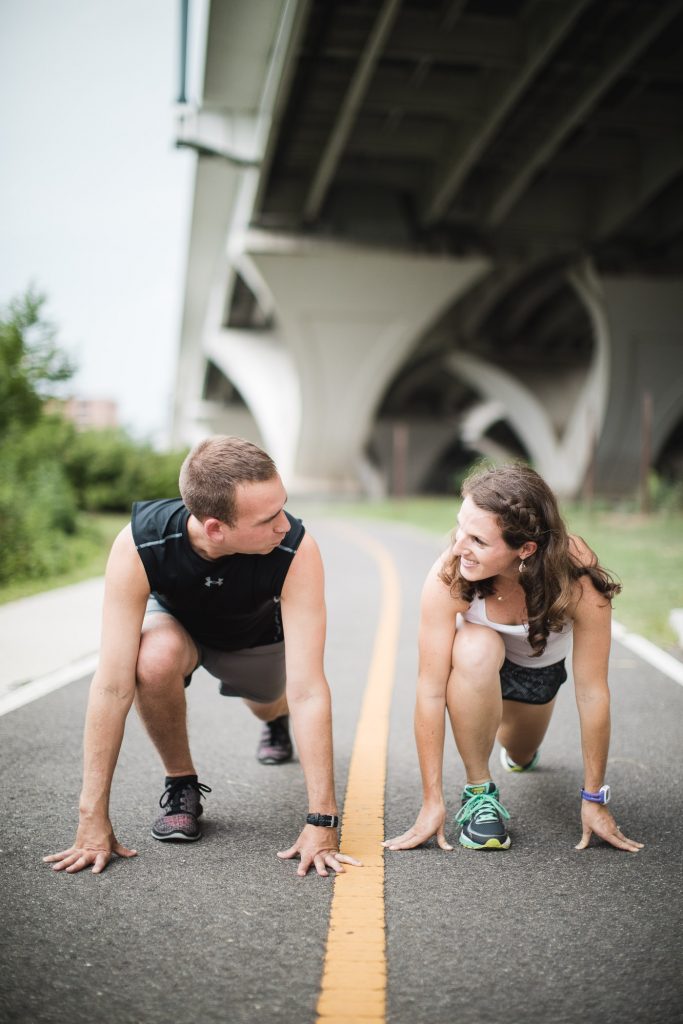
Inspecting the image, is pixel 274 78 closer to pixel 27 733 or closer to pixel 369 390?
pixel 27 733

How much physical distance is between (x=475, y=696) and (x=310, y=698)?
0.53 metres

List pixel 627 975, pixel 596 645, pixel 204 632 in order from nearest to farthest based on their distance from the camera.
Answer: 1. pixel 627 975
2. pixel 596 645
3. pixel 204 632

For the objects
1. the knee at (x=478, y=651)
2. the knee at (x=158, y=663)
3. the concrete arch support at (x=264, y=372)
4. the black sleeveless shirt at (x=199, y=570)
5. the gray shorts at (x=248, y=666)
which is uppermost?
the concrete arch support at (x=264, y=372)

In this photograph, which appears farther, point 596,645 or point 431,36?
point 431,36

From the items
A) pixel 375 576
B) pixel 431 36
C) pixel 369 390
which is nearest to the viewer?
pixel 375 576

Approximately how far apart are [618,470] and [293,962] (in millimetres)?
39033

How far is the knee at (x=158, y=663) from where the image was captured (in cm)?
298

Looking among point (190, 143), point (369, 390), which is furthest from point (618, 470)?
point (190, 143)

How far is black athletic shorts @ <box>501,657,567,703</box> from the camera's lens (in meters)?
3.33

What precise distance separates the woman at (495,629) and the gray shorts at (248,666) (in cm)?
65

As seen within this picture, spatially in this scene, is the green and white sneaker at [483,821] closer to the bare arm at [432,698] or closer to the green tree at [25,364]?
the bare arm at [432,698]

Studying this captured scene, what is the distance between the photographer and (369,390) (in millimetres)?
35375

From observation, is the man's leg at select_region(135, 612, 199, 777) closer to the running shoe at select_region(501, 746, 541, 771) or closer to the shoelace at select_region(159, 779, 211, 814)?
the shoelace at select_region(159, 779, 211, 814)

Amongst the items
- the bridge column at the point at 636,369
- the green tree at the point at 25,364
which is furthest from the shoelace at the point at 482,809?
the bridge column at the point at 636,369
